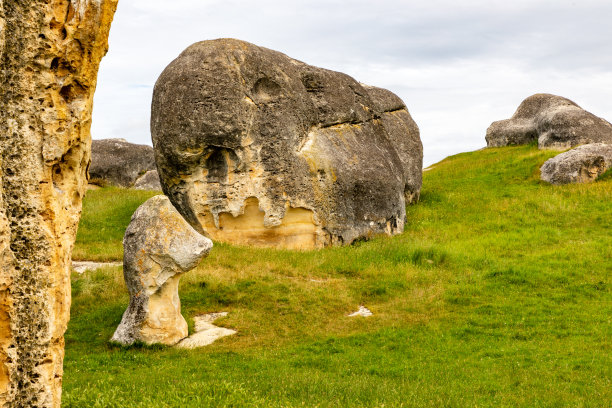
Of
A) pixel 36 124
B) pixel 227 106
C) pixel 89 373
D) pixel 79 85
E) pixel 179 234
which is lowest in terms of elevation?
pixel 89 373

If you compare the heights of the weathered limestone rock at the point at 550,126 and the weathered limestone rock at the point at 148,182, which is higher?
the weathered limestone rock at the point at 550,126

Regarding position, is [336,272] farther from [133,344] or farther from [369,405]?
[369,405]

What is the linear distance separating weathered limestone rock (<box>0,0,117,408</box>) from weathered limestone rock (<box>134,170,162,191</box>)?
3297cm

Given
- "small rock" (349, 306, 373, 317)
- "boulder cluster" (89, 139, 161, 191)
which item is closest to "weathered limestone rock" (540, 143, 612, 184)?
"small rock" (349, 306, 373, 317)

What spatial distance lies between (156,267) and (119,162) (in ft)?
82.4

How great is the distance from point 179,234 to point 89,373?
A: 374cm

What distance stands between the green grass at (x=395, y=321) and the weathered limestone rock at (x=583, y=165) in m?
2.18

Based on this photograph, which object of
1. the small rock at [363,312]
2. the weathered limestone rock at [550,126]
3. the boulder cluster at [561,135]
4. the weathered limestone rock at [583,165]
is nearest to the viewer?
the small rock at [363,312]

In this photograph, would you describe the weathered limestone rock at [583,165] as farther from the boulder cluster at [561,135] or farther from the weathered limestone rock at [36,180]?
the weathered limestone rock at [36,180]

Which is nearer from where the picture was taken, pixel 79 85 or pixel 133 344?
pixel 79 85

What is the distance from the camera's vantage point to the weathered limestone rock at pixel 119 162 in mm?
38656

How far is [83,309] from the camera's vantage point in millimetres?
17906

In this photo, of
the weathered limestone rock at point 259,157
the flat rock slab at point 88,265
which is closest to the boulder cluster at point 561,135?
the weathered limestone rock at point 259,157

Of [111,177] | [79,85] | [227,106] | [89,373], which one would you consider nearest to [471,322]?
[89,373]
